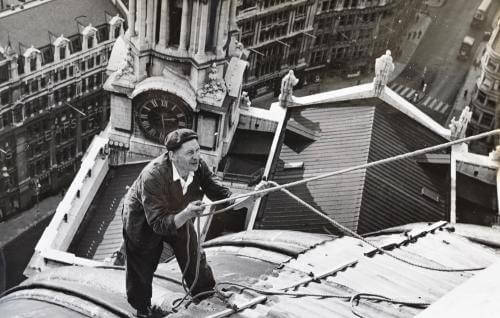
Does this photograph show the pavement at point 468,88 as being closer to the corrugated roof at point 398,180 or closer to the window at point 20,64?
the corrugated roof at point 398,180

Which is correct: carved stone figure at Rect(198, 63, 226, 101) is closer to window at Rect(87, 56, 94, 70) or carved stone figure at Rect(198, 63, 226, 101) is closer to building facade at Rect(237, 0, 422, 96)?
window at Rect(87, 56, 94, 70)

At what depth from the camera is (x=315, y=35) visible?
9731 cm

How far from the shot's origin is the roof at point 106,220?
47.2 meters

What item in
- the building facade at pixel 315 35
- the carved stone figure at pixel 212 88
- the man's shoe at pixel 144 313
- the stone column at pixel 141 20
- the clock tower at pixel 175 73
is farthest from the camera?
the building facade at pixel 315 35

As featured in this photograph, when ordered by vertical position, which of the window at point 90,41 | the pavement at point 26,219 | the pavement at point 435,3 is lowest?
the pavement at point 26,219

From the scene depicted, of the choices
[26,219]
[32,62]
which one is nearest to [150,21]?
[32,62]

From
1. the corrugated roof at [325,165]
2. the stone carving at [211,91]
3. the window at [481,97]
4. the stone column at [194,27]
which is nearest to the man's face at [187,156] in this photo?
the corrugated roof at [325,165]

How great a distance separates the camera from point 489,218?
5241 cm

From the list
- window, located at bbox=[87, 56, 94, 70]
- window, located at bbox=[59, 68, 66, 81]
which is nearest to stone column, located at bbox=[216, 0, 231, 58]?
window, located at bbox=[59, 68, 66, 81]

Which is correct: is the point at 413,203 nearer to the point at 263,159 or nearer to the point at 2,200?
the point at 263,159

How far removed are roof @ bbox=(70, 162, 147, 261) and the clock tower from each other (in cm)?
243

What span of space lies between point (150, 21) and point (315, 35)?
51.9 meters

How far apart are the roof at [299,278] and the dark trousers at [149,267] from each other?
0.50 metres

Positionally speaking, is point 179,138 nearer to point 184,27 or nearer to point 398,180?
point 184,27
